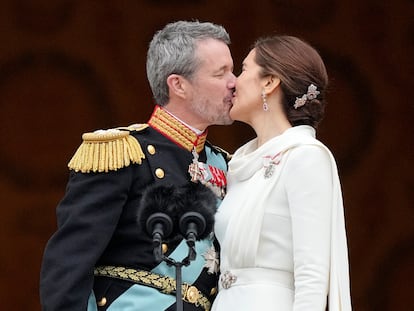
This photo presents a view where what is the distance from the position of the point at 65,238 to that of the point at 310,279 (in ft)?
1.99

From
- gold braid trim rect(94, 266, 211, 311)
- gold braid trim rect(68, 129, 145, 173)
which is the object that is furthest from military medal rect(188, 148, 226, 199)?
gold braid trim rect(94, 266, 211, 311)

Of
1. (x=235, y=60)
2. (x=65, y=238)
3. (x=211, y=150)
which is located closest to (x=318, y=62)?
(x=211, y=150)

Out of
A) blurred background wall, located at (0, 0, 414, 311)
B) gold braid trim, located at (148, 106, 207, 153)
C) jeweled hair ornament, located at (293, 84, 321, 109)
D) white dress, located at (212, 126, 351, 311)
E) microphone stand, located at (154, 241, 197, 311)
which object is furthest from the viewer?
blurred background wall, located at (0, 0, 414, 311)

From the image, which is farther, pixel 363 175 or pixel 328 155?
pixel 363 175

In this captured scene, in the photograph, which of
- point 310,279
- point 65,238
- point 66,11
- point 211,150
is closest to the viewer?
point 310,279

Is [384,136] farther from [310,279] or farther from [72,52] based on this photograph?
[310,279]

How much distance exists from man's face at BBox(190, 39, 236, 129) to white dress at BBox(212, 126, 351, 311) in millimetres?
284

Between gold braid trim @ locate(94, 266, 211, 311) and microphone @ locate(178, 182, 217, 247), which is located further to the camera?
gold braid trim @ locate(94, 266, 211, 311)

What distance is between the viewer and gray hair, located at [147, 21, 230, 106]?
342cm

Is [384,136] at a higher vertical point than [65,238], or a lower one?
lower

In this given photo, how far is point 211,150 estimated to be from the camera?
3.53 meters

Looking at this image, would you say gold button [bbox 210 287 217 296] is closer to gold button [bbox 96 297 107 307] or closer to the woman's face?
gold button [bbox 96 297 107 307]

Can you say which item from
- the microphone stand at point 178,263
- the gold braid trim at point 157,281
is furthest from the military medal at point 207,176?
the microphone stand at point 178,263

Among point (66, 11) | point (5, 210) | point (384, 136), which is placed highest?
point (66, 11)
